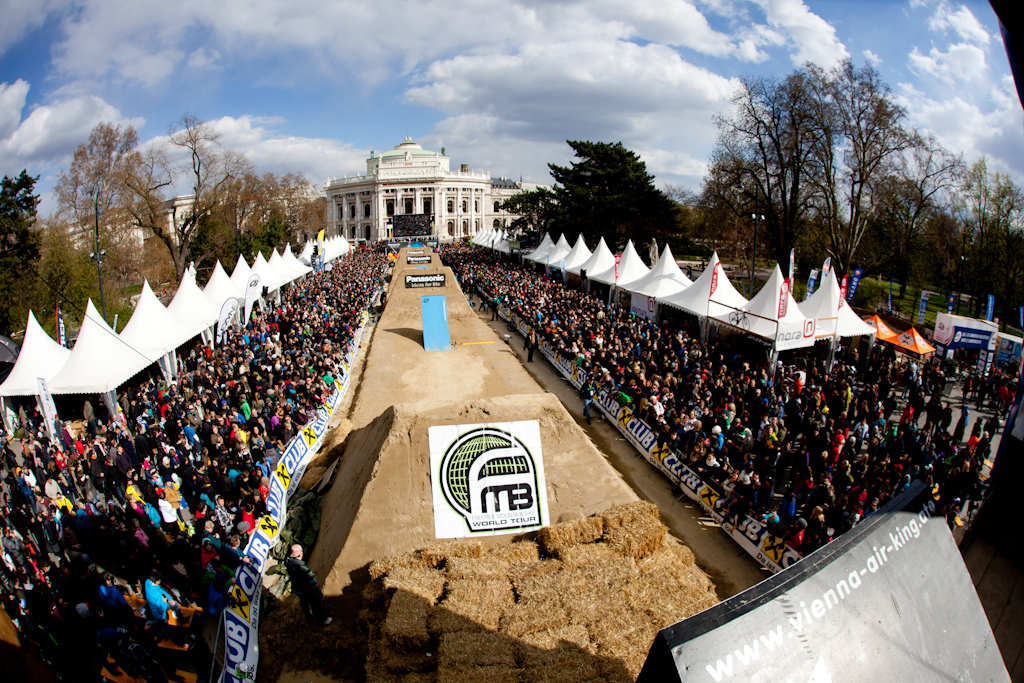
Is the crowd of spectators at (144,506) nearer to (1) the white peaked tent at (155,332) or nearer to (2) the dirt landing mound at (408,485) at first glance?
(1) the white peaked tent at (155,332)

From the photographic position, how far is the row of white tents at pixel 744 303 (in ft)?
52.3

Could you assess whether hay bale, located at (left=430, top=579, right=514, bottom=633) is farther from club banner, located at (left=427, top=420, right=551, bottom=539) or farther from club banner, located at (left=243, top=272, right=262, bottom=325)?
club banner, located at (left=243, top=272, right=262, bottom=325)

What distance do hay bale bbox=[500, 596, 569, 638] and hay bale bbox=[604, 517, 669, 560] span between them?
171cm

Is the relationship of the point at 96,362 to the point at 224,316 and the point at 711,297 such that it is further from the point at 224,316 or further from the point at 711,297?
the point at 711,297

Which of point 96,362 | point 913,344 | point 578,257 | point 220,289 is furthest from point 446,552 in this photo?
point 578,257

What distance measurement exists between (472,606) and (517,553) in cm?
143

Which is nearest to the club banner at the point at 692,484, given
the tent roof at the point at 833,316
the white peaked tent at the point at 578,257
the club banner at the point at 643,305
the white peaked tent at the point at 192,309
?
the club banner at the point at 643,305

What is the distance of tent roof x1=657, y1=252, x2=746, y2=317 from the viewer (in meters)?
19.2

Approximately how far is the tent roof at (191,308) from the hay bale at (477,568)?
16.8 metres

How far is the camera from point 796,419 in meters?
12.6

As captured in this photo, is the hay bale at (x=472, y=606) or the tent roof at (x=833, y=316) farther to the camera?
the tent roof at (x=833, y=316)

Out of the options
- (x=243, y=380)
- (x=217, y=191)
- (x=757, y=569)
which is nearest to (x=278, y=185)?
(x=217, y=191)

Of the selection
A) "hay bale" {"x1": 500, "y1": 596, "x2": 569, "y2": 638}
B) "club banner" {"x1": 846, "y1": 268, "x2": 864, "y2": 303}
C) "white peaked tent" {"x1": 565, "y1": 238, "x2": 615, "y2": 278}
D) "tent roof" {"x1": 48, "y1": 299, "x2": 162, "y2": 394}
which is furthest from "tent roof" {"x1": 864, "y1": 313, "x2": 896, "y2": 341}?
"tent roof" {"x1": 48, "y1": 299, "x2": 162, "y2": 394}

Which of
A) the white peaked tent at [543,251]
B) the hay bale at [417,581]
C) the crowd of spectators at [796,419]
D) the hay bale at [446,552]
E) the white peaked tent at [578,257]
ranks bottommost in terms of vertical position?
the hay bale at [417,581]
